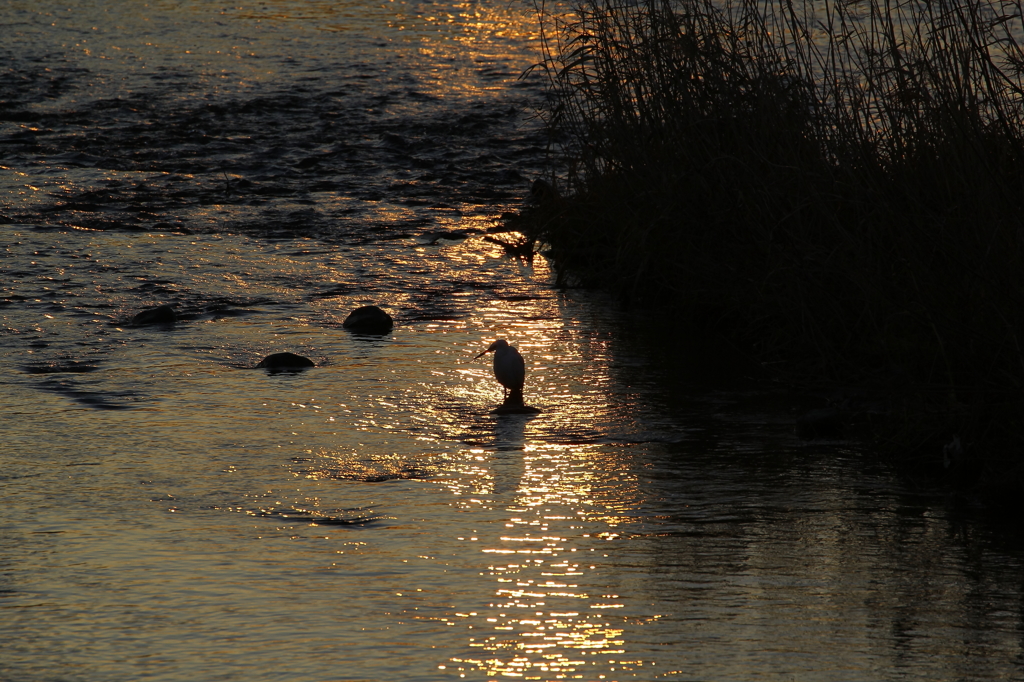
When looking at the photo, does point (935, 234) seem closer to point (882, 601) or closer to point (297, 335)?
point (882, 601)

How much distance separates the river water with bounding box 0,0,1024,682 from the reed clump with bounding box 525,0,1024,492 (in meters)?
0.32

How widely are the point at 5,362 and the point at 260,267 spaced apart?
209cm

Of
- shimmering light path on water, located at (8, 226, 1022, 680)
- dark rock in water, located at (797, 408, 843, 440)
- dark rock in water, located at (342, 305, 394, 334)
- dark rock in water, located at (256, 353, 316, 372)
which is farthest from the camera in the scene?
dark rock in water, located at (342, 305, 394, 334)

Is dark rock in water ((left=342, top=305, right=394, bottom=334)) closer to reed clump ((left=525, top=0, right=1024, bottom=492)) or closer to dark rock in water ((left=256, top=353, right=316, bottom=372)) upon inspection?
dark rock in water ((left=256, top=353, right=316, bottom=372))

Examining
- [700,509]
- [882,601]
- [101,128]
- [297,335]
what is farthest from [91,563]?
[101,128]

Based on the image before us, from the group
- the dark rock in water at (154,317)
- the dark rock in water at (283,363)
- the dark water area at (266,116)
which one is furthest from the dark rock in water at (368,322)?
the dark water area at (266,116)

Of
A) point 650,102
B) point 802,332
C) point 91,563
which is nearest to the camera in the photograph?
point 91,563

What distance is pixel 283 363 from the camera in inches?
232

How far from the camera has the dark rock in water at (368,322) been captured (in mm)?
6527

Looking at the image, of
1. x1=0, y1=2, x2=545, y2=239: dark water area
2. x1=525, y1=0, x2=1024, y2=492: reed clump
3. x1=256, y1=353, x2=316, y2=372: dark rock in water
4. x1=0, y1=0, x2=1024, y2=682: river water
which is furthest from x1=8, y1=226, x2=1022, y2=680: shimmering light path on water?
x1=0, y1=2, x2=545, y2=239: dark water area

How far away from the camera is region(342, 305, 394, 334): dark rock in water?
6527 mm

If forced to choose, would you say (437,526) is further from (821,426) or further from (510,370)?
(821,426)

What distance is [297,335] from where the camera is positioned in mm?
6410

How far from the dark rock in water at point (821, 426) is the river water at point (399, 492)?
71 mm
